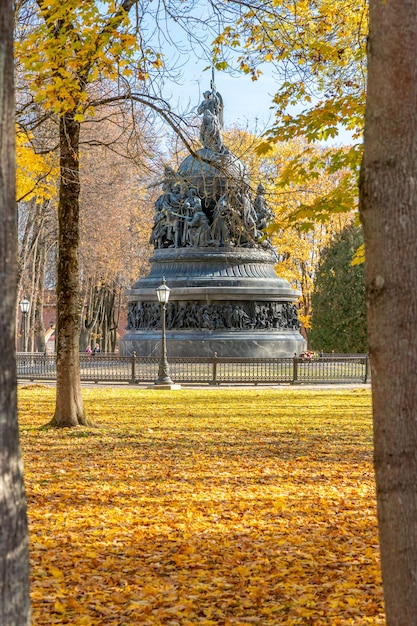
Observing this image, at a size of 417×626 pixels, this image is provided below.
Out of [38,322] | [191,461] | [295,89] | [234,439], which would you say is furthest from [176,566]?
[38,322]

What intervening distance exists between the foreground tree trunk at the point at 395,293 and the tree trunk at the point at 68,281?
11.4m

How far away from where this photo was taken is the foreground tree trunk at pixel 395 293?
3723 millimetres

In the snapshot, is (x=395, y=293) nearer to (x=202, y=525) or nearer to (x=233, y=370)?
(x=202, y=525)

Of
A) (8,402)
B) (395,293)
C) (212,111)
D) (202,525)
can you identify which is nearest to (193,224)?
(212,111)

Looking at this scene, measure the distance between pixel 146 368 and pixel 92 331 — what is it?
32.0 m

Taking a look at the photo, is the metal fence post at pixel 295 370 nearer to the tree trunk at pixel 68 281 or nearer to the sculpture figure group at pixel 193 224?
the sculpture figure group at pixel 193 224

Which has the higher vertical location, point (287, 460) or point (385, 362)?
point (385, 362)

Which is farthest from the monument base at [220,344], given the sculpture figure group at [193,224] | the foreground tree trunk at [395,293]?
the foreground tree trunk at [395,293]

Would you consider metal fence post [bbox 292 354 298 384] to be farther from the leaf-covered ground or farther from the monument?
the leaf-covered ground

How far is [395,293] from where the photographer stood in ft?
12.3

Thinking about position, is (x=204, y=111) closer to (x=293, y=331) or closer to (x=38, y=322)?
(x=293, y=331)

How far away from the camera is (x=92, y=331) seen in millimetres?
63031

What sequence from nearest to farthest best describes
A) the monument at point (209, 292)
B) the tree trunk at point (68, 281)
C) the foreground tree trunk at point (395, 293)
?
1. the foreground tree trunk at point (395, 293)
2. the tree trunk at point (68, 281)
3. the monument at point (209, 292)

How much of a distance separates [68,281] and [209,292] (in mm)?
21753
